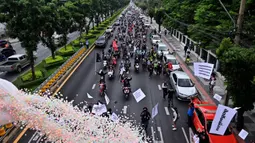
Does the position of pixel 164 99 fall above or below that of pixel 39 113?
below

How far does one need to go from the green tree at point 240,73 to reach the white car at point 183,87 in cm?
498

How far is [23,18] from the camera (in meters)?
19.8

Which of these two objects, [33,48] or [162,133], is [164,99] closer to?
[162,133]

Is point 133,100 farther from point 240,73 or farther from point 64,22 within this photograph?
point 64,22

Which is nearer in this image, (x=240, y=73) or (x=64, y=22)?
→ (x=240, y=73)

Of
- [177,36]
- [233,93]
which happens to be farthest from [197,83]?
[177,36]

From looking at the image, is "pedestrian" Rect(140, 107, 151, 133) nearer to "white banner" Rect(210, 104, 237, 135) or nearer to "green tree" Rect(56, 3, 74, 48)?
"white banner" Rect(210, 104, 237, 135)

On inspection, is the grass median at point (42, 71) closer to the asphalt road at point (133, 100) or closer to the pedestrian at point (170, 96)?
the asphalt road at point (133, 100)

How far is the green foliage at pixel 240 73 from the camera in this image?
1246cm

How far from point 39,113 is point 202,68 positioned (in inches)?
365

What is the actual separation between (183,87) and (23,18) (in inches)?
555

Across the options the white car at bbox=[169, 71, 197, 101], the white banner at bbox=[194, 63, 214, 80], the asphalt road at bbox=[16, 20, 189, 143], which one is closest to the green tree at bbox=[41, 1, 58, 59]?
the asphalt road at bbox=[16, 20, 189, 143]

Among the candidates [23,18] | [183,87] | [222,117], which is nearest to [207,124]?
[222,117]

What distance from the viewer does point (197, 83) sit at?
74.7ft
